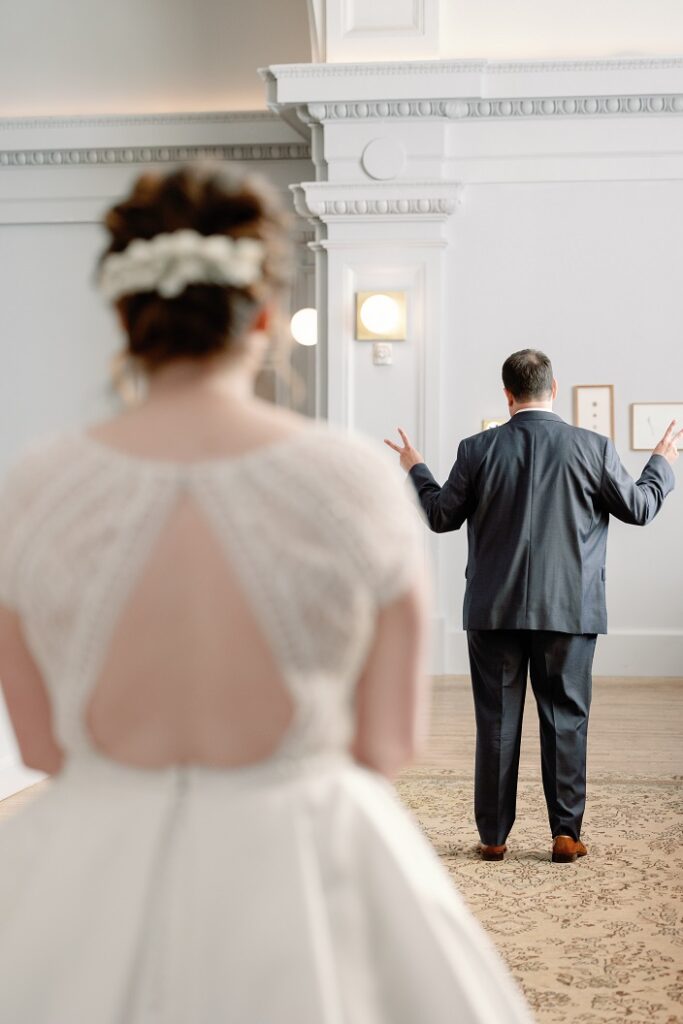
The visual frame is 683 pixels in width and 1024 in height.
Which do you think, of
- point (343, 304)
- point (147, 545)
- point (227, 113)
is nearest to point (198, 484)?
point (147, 545)

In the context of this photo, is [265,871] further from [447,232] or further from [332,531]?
[447,232]

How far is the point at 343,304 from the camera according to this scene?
825 centimetres

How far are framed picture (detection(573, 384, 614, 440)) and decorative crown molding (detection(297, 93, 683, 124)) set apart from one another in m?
1.81

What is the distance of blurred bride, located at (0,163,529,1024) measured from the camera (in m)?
1.31

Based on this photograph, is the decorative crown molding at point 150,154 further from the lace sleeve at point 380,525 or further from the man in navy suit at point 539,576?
the lace sleeve at point 380,525

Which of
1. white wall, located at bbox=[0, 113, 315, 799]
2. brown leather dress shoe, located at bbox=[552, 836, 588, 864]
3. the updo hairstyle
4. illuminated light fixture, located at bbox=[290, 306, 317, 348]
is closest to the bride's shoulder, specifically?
the updo hairstyle

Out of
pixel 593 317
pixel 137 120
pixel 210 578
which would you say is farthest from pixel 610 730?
pixel 137 120

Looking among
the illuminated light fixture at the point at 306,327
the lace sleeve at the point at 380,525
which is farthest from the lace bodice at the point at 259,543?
the illuminated light fixture at the point at 306,327

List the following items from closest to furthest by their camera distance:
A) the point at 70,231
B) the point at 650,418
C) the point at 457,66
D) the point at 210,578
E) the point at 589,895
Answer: the point at 210,578
the point at 589,895
the point at 457,66
the point at 650,418
the point at 70,231

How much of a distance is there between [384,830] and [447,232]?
7274 mm

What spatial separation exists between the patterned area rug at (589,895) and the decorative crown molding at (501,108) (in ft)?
15.1

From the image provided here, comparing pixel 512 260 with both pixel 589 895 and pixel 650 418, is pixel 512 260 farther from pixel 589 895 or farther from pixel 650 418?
pixel 589 895

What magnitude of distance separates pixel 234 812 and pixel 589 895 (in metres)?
2.96

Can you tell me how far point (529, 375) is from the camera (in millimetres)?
4320
